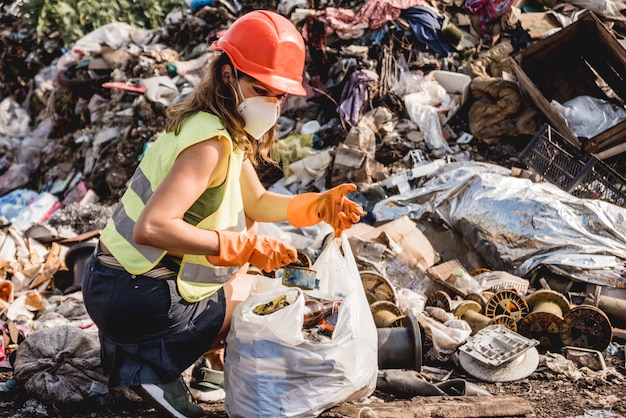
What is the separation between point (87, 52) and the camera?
329 inches

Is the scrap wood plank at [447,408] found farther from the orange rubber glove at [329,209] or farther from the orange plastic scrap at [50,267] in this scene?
the orange plastic scrap at [50,267]

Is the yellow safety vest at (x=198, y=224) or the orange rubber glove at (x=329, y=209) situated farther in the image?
the orange rubber glove at (x=329, y=209)

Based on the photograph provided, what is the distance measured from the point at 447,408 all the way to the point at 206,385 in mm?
966

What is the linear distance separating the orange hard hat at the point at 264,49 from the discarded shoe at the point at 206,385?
120 centimetres

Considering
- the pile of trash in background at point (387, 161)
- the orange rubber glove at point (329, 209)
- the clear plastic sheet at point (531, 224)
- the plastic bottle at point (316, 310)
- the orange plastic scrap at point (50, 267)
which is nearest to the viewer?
the plastic bottle at point (316, 310)

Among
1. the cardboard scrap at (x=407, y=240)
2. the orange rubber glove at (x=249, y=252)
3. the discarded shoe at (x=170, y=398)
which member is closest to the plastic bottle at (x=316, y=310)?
the orange rubber glove at (x=249, y=252)

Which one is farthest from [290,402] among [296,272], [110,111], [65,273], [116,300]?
[110,111]

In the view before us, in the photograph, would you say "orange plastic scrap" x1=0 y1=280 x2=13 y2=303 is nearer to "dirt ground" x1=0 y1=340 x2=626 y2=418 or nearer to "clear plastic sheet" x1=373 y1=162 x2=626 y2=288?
"dirt ground" x1=0 y1=340 x2=626 y2=418

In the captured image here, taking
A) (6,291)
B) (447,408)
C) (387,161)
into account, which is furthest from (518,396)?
(387,161)

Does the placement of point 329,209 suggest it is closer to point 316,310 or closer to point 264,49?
point 316,310

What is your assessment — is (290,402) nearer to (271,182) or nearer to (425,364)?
(425,364)

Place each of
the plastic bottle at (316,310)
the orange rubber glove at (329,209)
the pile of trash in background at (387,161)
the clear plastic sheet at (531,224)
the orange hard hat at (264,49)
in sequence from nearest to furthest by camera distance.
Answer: the orange hard hat at (264,49) < the plastic bottle at (316,310) < the orange rubber glove at (329,209) < the pile of trash in background at (387,161) < the clear plastic sheet at (531,224)

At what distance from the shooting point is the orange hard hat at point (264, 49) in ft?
7.02

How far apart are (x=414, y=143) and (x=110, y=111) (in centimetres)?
370
